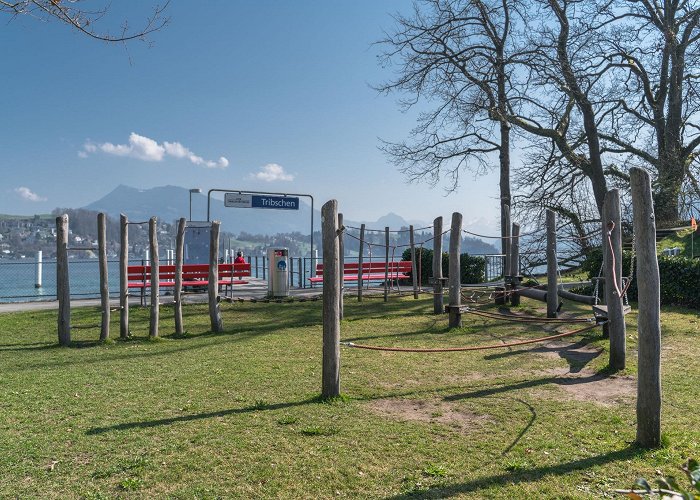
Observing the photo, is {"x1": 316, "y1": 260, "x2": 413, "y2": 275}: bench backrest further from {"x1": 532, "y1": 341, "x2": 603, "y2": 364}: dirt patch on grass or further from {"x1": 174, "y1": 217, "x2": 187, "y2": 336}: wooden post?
{"x1": 532, "y1": 341, "x2": 603, "y2": 364}: dirt patch on grass

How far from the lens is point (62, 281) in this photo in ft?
32.2

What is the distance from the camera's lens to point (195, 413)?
5496mm

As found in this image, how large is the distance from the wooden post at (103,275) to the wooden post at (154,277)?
0.75 metres

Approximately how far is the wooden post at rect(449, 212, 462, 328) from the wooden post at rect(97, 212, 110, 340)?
20.7 feet

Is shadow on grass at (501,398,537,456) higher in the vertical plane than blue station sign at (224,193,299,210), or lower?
lower

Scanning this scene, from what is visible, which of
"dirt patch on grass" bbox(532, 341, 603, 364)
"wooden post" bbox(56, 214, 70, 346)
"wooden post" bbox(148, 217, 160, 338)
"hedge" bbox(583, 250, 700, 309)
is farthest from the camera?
"hedge" bbox(583, 250, 700, 309)

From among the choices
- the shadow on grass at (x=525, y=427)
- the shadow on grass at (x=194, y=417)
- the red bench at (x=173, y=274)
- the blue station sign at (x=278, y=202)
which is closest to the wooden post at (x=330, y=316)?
the shadow on grass at (x=194, y=417)

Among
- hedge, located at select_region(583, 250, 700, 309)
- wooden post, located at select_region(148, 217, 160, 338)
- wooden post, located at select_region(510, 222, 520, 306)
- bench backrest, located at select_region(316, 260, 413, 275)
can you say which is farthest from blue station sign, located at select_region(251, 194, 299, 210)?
hedge, located at select_region(583, 250, 700, 309)

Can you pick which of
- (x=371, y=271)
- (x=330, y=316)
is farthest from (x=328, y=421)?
(x=371, y=271)

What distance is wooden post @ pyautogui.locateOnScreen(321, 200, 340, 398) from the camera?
19.4 ft

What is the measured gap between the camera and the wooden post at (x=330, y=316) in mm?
5906

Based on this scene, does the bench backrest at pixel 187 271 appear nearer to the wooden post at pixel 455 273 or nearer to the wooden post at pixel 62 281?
the wooden post at pixel 62 281

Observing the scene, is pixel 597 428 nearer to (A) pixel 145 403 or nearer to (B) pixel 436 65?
(A) pixel 145 403

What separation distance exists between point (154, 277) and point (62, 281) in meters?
1.51
